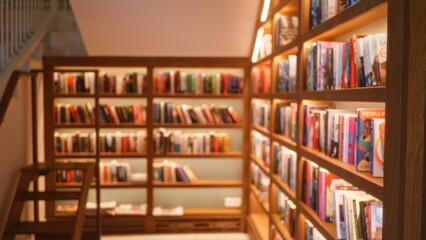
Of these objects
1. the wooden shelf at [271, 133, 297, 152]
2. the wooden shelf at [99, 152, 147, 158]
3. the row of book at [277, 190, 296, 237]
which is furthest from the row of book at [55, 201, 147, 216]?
the wooden shelf at [271, 133, 297, 152]

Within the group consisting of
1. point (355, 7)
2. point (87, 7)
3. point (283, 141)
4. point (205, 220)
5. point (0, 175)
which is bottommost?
point (205, 220)

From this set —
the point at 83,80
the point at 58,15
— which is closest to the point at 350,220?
the point at 83,80

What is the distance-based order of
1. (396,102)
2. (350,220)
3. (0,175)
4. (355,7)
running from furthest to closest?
(0,175) < (350,220) < (355,7) < (396,102)

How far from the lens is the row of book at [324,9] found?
2.05 metres

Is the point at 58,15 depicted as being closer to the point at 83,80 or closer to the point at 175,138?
the point at 83,80

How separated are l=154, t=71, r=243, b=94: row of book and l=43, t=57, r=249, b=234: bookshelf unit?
0.18ft

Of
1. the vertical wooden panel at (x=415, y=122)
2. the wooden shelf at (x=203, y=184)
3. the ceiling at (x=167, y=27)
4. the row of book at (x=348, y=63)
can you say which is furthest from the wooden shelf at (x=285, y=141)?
the wooden shelf at (x=203, y=184)

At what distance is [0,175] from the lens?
3.28m

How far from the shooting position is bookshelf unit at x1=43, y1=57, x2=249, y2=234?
460 centimetres

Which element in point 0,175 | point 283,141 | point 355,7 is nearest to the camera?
point 355,7

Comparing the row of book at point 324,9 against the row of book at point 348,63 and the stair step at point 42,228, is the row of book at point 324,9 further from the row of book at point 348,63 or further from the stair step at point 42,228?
the stair step at point 42,228

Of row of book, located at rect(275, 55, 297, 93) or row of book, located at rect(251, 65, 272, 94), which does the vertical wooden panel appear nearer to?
row of book, located at rect(275, 55, 297, 93)

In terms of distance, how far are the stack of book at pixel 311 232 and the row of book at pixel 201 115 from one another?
7.71 feet

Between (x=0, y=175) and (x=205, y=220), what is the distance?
2218 mm
